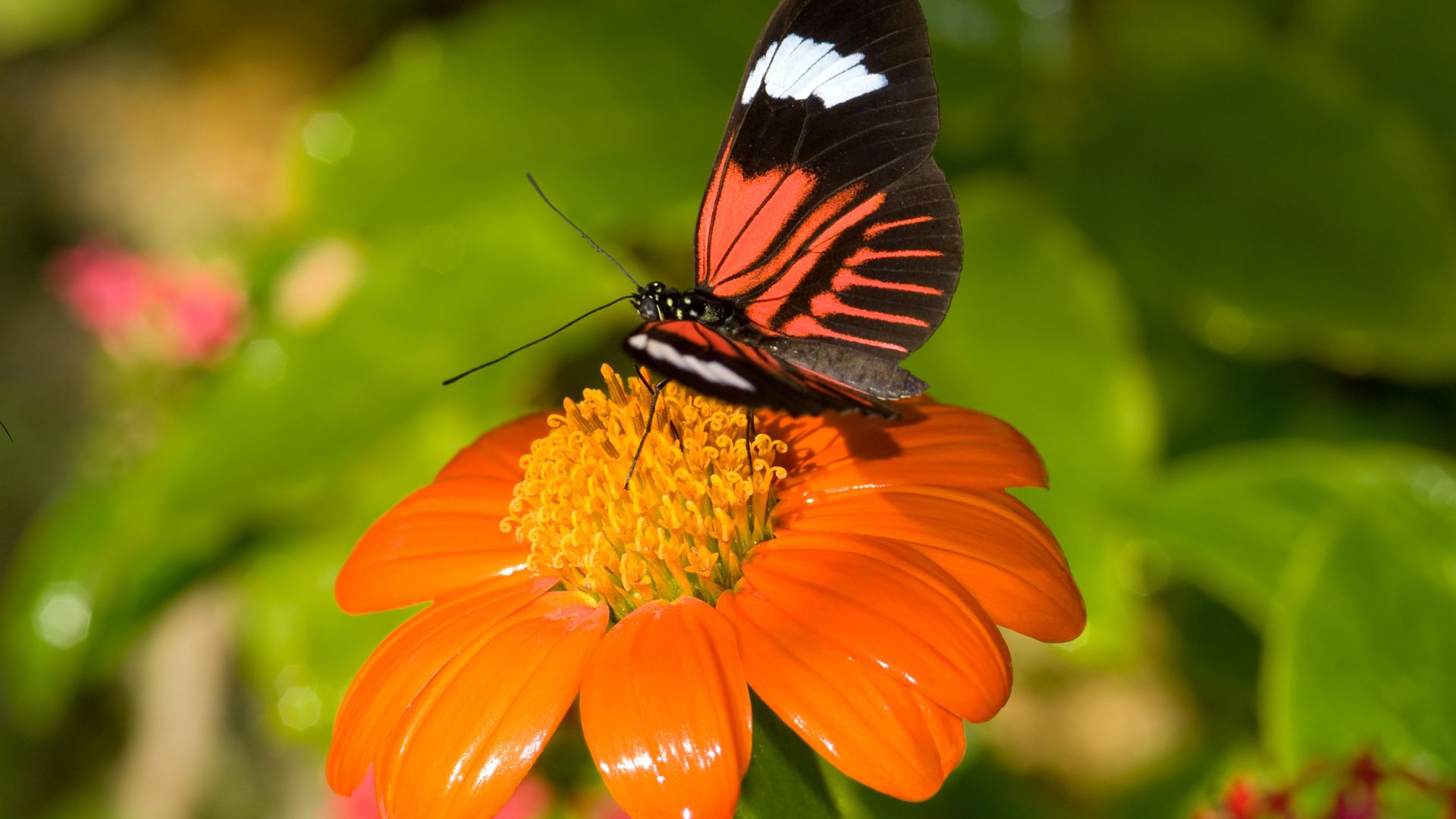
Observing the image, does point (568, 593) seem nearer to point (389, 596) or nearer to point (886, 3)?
point (389, 596)

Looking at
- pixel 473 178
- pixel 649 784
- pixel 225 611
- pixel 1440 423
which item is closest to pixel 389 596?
pixel 649 784

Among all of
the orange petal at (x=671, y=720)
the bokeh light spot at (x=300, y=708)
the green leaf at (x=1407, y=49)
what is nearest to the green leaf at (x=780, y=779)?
the orange petal at (x=671, y=720)

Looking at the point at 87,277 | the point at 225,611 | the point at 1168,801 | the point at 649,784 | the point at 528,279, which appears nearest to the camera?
the point at 649,784

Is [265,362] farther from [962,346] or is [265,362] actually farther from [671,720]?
[671,720]


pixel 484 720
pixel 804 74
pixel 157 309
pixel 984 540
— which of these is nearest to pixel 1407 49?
pixel 804 74

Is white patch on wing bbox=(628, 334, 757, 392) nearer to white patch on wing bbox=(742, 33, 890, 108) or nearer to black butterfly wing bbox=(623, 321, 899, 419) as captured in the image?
black butterfly wing bbox=(623, 321, 899, 419)

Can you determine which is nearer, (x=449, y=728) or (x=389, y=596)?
(x=449, y=728)

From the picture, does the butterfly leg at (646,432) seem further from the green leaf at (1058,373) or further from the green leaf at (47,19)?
the green leaf at (47,19)

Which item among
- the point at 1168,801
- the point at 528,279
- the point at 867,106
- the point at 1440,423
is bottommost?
the point at 1168,801
